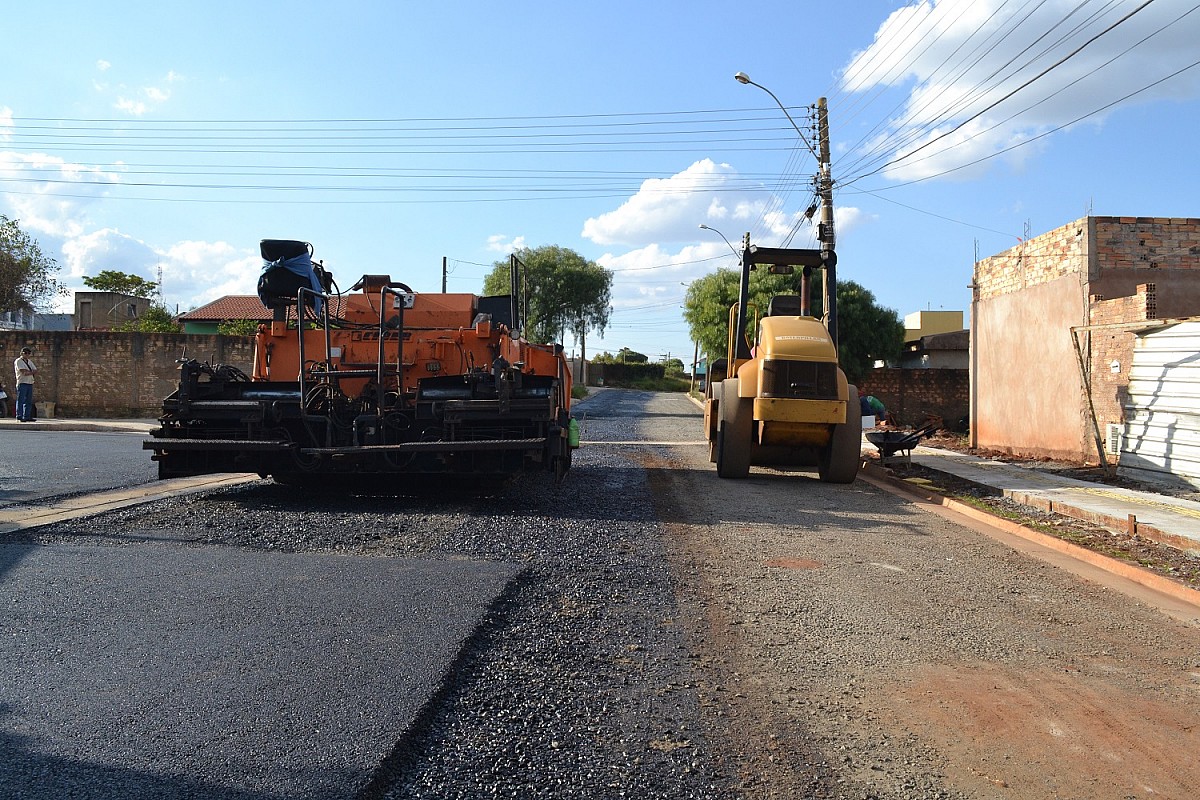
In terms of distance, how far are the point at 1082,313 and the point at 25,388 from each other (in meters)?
21.6

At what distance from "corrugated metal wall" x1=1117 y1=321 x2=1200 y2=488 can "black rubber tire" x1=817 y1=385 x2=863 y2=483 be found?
4.32 m

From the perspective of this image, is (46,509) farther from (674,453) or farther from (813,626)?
→ (674,453)

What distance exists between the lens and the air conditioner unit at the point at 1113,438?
1366 centimetres

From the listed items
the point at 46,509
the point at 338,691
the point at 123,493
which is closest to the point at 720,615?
the point at 338,691

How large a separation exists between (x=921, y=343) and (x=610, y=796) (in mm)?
37921

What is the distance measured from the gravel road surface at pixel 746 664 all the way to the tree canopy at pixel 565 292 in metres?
53.5

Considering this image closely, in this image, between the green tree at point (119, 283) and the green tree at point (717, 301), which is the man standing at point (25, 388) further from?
the green tree at point (119, 283)

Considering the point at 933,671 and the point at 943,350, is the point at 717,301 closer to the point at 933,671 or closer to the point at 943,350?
the point at 943,350

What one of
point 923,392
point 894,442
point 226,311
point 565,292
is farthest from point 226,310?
point 894,442

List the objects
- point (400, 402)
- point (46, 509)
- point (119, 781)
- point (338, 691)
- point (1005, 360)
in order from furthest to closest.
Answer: point (1005, 360), point (400, 402), point (46, 509), point (338, 691), point (119, 781)

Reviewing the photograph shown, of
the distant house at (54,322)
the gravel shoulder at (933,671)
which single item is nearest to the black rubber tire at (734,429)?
the gravel shoulder at (933,671)

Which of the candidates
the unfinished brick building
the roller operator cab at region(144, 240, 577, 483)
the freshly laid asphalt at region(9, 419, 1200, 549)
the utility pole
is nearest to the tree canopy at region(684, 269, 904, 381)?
Answer: the utility pole

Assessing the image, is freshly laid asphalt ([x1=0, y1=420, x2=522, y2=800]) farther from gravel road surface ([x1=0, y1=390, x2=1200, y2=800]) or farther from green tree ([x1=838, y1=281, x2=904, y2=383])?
green tree ([x1=838, y1=281, x2=904, y2=383])

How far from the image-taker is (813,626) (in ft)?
17.3
